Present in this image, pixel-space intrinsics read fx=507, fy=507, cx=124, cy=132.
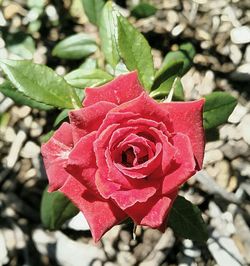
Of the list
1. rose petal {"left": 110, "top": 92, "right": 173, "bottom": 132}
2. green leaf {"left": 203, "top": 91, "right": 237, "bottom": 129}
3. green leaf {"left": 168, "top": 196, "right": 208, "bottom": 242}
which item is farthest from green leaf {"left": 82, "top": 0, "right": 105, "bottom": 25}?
rose petal {"left": 110, "top": 92, "right": 173, "bottom": 132}

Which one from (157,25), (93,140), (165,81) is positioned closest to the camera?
(93,140)

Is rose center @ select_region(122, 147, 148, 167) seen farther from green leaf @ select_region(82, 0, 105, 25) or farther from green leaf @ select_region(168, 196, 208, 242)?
green leaf @ select_region(82, 0, 105, 25)

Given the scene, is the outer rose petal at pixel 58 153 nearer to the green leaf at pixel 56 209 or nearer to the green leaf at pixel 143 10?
the green leaf at pixel 56 209

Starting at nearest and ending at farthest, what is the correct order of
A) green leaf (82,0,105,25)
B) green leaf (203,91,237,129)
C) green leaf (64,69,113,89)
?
green leaf (203,91,237,129), green leaf (64,69,113,89), green leaf (82,0,105,25)

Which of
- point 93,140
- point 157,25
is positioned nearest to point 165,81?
point 93,140

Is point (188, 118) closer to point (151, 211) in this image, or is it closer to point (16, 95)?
point (151, 211)

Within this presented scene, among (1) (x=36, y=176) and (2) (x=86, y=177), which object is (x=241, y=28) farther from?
(2) (x=86, y=177)
